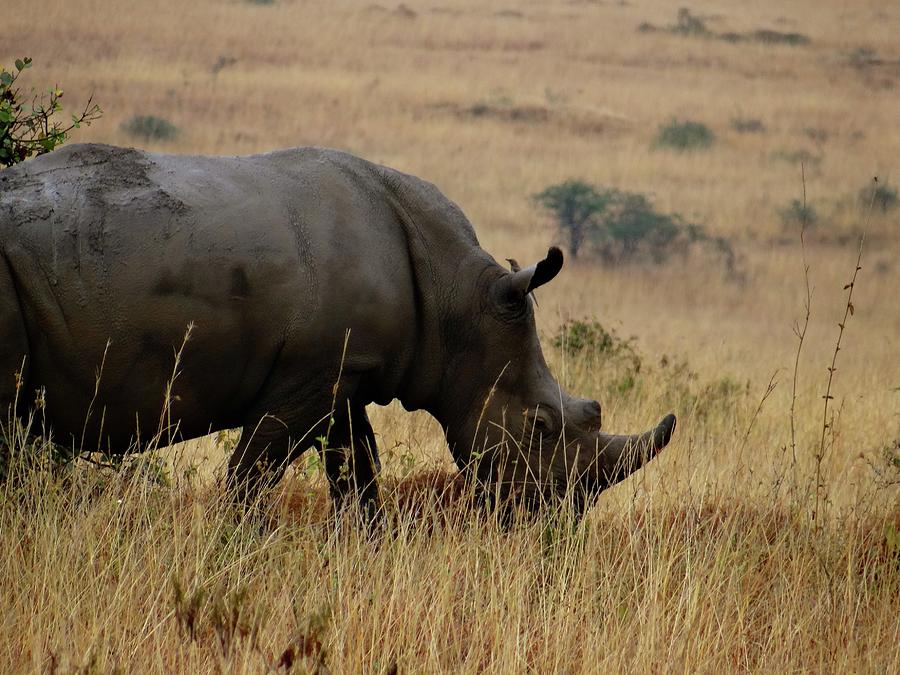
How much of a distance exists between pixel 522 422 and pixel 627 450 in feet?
1.74

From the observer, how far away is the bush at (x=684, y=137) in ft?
109

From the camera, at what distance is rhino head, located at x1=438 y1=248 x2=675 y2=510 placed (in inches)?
269

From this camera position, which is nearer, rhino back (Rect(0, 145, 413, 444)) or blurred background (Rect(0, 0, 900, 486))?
rhino back (Rect(0, 145, 413, 444))

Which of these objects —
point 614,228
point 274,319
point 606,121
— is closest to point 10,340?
point 274,319

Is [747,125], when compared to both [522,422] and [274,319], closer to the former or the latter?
[522,422]

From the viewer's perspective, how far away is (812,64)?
40.0 metres

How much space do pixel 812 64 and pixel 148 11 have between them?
18.4 m

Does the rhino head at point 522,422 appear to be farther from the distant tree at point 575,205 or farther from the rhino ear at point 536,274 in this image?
the distant tree at point 575,205

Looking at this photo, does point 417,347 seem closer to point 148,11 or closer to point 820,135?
point 820,135

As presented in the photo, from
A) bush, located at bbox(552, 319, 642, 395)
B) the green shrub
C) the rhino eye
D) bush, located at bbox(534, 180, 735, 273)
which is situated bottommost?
bush, located at bbox(534, 180, 735, 273)

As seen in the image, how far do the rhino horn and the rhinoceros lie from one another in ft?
0.03

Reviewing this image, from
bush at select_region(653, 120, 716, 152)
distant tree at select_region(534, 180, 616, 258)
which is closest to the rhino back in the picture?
distant tree at select_region(534, 180, 616, 258)

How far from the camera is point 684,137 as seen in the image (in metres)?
33.4

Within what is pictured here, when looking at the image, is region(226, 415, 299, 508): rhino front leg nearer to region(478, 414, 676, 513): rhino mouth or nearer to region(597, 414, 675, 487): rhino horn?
region(478, 414, 676, 513): rhino mouth
